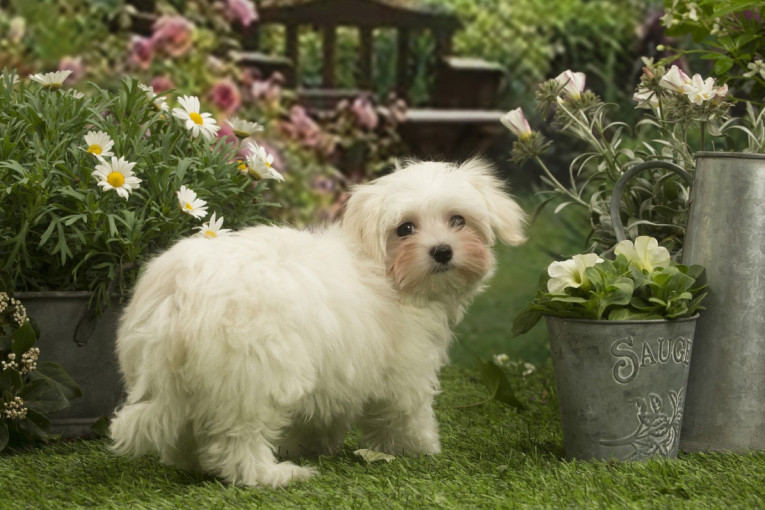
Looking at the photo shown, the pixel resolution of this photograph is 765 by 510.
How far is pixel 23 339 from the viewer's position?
9.43 feet

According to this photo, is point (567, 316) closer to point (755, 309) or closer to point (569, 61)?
point (755, 309)

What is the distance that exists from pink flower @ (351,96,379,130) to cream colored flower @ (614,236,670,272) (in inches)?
131

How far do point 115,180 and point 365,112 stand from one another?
3.20 meters

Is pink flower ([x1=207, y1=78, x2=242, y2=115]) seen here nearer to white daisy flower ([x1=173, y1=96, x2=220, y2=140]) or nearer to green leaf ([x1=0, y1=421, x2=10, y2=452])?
white daisy flower ([x1=173, y1=96, x2=220, y2=140])

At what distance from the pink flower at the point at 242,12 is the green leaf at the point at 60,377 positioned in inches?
132

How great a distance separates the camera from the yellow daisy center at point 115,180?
287 cm

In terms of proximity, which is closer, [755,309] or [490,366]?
[755,309]

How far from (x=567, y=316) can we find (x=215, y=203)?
1.29 m

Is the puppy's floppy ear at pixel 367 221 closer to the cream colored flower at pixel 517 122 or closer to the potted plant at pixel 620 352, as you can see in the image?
the potted plant at pixel 620 352

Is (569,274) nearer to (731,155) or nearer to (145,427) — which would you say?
(731,155)

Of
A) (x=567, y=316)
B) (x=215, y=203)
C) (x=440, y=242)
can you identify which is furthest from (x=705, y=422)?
(x=215, y=203)

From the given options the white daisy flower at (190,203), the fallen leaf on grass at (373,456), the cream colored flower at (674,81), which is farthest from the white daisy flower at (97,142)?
the cream colored flower at (674,81)

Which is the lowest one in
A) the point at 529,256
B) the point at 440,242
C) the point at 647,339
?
the point at 529,256

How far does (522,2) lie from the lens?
6070 millimetres
